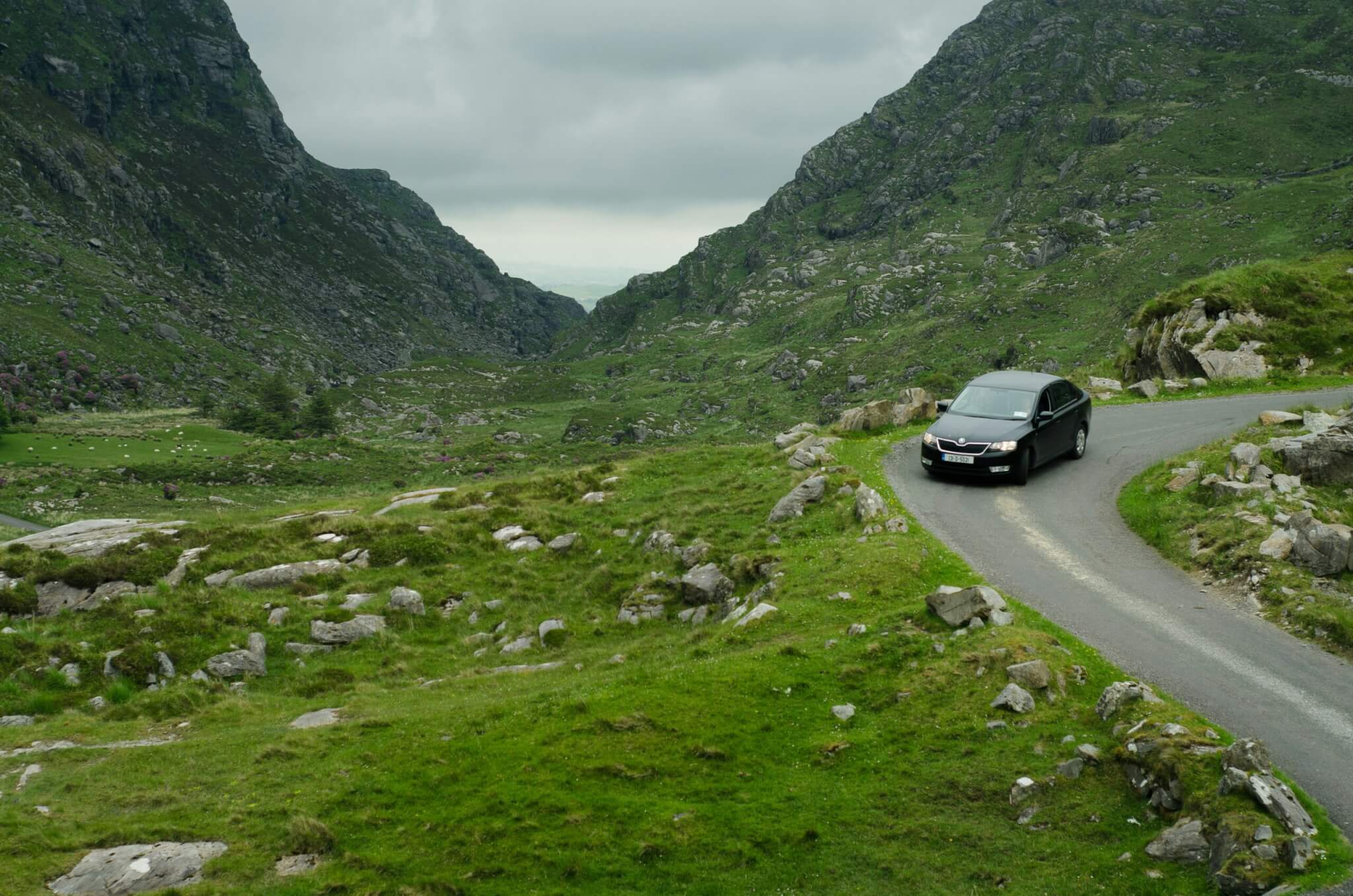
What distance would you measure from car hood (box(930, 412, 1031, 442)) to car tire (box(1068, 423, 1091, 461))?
13.6 feet

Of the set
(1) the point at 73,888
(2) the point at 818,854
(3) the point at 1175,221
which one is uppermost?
(3) the point at 1175,221

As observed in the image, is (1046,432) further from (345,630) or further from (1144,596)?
(345,630)

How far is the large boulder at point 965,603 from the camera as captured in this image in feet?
56.0

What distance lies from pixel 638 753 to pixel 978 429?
17710mm

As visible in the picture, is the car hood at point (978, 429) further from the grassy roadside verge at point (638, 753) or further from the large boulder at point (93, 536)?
the large boulder at point (93, 536)

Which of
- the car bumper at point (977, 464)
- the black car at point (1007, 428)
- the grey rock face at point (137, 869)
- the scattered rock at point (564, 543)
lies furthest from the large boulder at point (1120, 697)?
the scattered rock at point (564, 543)

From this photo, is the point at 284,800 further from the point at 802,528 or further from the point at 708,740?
the point at 802,528

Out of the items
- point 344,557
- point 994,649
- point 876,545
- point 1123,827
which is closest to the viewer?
point 1123,827

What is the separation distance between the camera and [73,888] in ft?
41.6

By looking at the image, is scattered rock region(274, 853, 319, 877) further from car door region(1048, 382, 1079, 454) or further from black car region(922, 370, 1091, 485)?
car door region(1048, 382, 1079, 454)

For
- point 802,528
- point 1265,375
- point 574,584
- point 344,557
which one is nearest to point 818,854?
point 802,528

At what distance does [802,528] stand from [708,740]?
10852 mm

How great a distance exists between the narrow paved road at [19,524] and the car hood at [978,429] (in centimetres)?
7662

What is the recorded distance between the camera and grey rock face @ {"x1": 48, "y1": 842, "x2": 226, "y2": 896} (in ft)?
41.7
